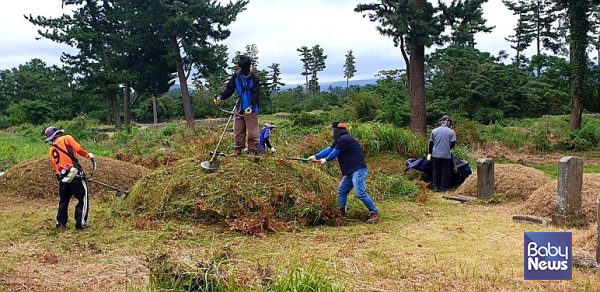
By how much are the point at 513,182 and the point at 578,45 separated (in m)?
11.6

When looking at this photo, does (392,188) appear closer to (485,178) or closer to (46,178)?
(485,178)

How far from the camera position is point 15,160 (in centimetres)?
1284

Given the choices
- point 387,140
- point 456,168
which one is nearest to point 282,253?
point 456,168

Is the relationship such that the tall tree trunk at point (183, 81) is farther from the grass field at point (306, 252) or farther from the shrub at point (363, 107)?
the grass field at point (306, 252)

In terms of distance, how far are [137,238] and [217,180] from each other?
1.40m

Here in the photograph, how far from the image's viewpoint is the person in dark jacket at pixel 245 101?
767cm

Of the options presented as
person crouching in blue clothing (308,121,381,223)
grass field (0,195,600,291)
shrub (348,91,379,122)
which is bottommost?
grass field (0,195,600,291)

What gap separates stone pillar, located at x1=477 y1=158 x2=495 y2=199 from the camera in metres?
8.83

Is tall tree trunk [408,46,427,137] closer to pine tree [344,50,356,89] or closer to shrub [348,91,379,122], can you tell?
shrub [348,91,379,122]

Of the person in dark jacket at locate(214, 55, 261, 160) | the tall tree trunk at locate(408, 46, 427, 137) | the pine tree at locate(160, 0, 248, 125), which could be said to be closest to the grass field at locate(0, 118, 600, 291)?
the person in dark jacket at locate(214, 55, 261, 160)

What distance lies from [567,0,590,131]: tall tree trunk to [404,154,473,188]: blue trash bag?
34.0 ft

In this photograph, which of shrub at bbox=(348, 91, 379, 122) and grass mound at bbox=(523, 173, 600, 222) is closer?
grass mound at bbox=(523, 173, 600, 222)

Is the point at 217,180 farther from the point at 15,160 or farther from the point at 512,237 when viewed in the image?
the point at 15,160

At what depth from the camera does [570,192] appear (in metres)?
6.63
